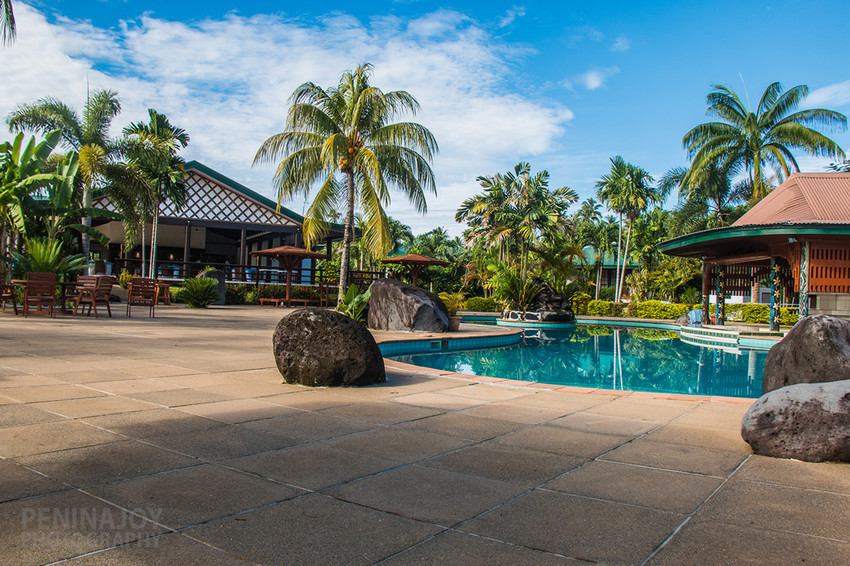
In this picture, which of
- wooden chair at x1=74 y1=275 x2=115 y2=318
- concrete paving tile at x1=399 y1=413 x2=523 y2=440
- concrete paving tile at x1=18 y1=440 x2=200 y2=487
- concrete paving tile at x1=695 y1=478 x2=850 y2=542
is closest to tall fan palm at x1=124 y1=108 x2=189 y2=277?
wooden chair at x1=74 y1=275 x2=115 y2=318

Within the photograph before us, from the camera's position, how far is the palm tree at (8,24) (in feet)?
26.6

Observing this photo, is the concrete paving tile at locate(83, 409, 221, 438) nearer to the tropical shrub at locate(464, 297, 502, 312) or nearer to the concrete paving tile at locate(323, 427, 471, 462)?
the concrete paving tile at locate(323, 427, 471, 462)

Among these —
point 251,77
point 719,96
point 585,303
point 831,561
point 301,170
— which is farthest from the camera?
point 585,303

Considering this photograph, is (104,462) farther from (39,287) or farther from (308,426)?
(39,287)

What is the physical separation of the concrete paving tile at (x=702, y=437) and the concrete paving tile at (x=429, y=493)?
1.64 m

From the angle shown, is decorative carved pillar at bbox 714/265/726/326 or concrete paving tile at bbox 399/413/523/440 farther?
decorative carved pillar at bbox 714/265/726/326

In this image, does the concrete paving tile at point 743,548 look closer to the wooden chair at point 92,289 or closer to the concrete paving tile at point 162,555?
the concrete paving tile at point 162,555

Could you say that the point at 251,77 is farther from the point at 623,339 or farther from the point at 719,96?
the point at 719,96

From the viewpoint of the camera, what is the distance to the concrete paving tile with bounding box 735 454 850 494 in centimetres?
297

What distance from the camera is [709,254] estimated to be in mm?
20047

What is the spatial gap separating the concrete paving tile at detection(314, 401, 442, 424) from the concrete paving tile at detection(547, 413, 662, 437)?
1051 mm

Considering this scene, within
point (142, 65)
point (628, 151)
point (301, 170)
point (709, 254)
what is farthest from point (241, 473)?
point (628, 151)

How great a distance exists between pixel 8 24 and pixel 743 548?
34.9 feet

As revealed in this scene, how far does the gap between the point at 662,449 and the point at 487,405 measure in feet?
5.64
